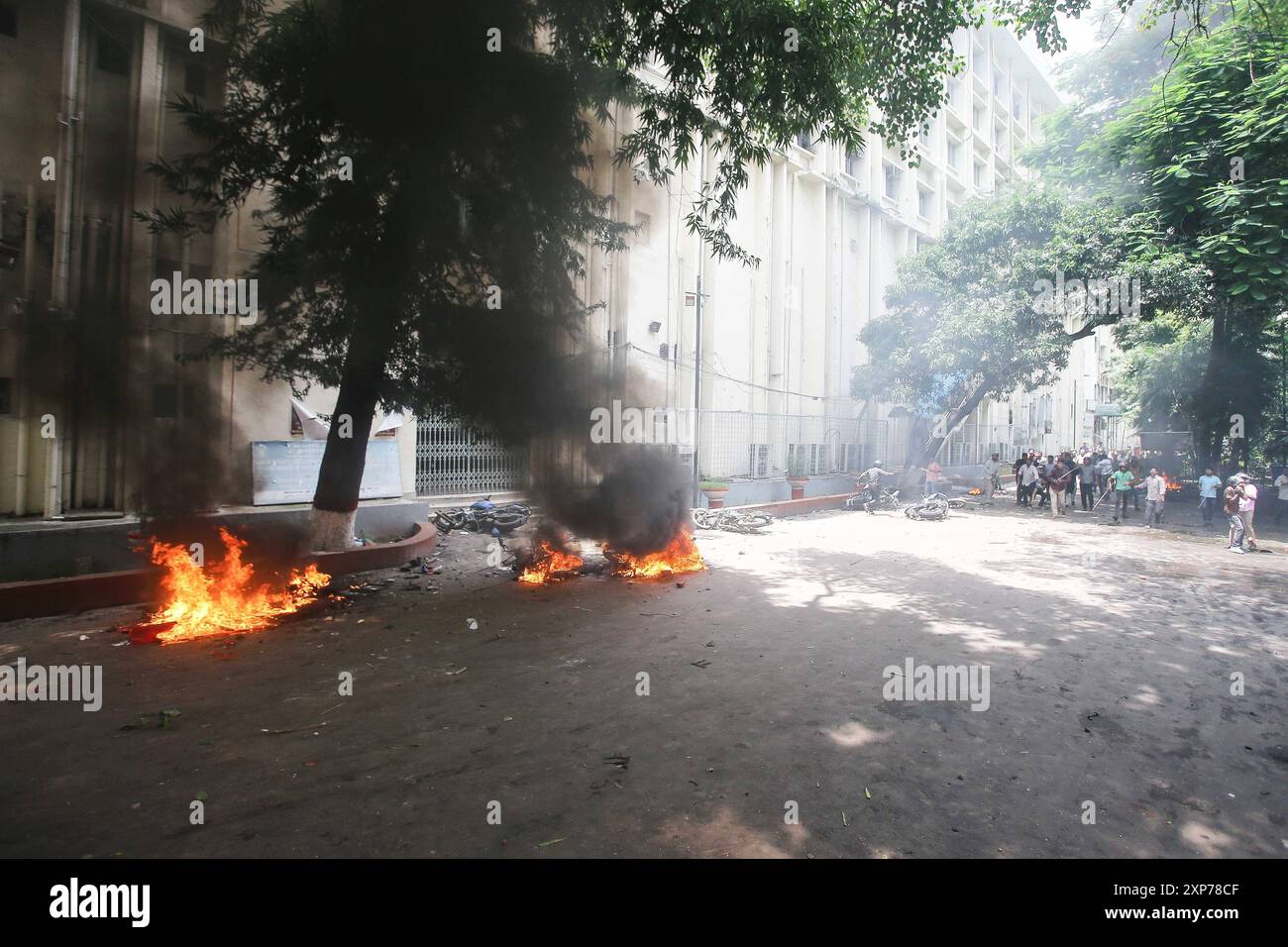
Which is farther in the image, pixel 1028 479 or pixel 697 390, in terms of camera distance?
pixel 1028 479

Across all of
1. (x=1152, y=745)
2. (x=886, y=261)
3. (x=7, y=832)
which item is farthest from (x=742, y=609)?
(x=886, y=261)

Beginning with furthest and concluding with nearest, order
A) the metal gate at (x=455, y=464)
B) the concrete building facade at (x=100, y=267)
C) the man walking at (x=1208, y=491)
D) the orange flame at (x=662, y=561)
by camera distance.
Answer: the man walking at (x=1208, y=491) → the metal gate at (x=455, y=464) → the orange flame at (x=662, y=561) → the concrete building facade at (x=100, y=267)

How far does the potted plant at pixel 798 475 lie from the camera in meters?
Result: 18.8

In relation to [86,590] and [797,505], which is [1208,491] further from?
[86,590]

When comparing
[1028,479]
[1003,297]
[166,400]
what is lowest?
[1028,479]

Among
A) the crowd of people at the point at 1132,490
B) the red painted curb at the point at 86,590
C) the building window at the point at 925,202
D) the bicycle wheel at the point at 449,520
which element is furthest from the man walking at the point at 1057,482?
the red painted curb at the point at 86,590

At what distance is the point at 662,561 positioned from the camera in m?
9.24

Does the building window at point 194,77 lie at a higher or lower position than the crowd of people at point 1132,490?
higher

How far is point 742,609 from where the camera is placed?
7250 millimetres

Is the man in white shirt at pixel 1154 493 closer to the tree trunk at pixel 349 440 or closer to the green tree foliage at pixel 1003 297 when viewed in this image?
the green tree foliage at pixel 1003 297

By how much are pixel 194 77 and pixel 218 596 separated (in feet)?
27.6

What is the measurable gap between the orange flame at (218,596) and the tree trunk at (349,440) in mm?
1056

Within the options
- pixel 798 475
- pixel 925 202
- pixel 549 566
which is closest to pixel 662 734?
pixel 549 566
